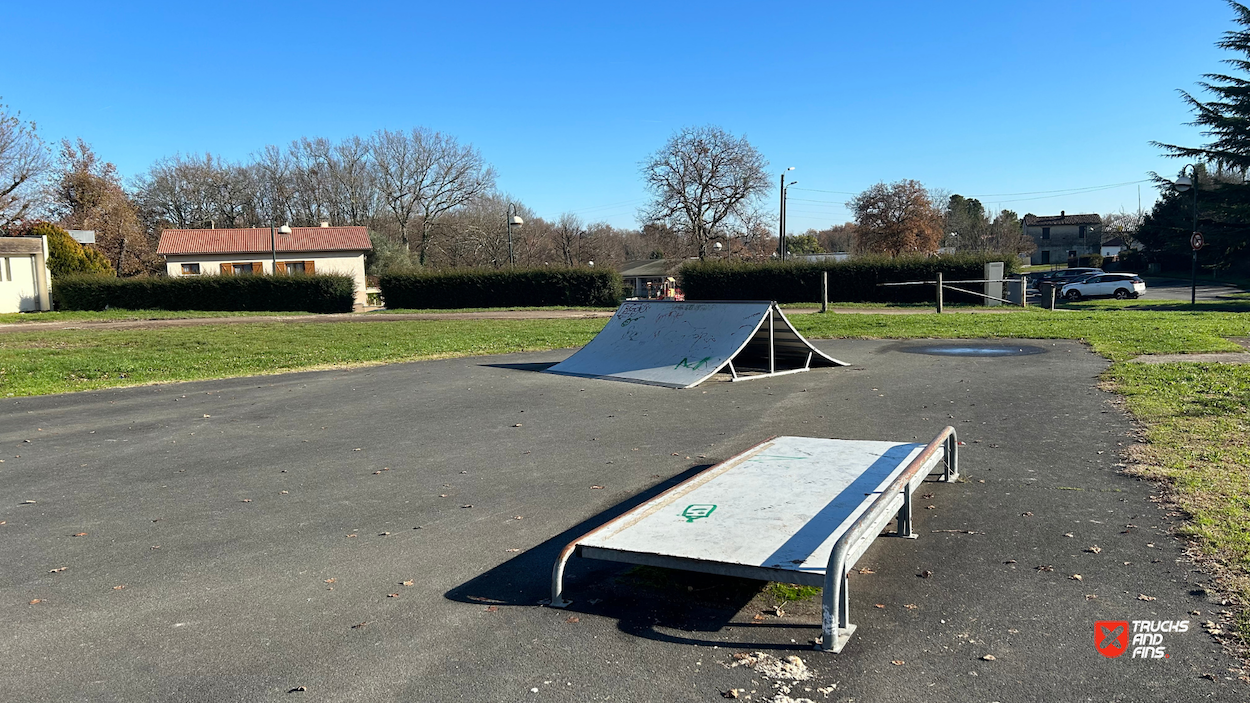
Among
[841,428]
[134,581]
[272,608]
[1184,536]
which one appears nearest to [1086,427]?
[841,428]

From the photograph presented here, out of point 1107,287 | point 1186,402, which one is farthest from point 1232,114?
point 1186,402

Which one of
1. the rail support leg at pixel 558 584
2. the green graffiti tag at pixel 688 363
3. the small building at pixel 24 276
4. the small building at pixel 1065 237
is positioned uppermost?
the small building at pixel 1065 237

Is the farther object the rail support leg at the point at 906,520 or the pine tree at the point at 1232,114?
the pine tree at the point at 1232,114

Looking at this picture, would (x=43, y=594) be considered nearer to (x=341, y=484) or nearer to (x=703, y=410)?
(x=341, y=484)

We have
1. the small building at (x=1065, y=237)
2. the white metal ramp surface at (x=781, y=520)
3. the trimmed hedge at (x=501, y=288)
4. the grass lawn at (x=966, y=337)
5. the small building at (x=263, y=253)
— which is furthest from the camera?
the small building at (x=1065, y=237)

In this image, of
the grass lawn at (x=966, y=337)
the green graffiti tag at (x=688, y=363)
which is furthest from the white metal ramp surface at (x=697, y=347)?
the grass lawn at (x=966, y=337)

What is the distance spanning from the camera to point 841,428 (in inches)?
332

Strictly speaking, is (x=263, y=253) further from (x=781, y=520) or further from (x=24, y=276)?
(x=781, y=520)

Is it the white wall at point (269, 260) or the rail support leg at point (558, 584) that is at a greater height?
the white wall at point (269, 260)

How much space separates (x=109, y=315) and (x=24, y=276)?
7638 mm

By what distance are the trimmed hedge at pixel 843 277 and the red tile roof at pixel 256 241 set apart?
969 inches

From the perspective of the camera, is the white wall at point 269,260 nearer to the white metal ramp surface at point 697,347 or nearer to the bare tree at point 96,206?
the bare tree at point 96,206

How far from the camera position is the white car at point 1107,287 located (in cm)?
3712

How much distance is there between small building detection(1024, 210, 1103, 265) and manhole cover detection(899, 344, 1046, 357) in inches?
4090
